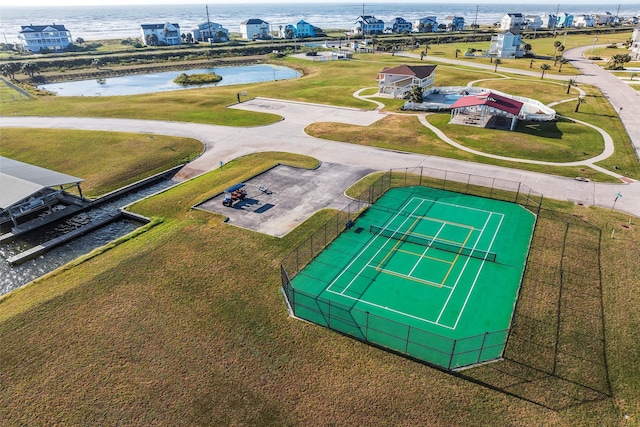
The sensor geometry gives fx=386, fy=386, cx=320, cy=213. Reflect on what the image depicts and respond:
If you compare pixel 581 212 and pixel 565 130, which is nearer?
pixel 581 212

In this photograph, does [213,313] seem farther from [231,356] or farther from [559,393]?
[559,393]

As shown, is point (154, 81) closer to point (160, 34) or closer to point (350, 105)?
point (350, 105)

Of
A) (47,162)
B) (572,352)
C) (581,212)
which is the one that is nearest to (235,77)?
(47,162)

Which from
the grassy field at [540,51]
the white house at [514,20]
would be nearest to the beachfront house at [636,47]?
the grassy field at [540,51]

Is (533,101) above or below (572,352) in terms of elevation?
above

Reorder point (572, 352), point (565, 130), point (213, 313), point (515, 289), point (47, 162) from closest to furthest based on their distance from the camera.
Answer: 1. point (572, 352)
2. point (213, 313)
3. point (515, 289)
4. point (47, 162)
5. point (565, 130)

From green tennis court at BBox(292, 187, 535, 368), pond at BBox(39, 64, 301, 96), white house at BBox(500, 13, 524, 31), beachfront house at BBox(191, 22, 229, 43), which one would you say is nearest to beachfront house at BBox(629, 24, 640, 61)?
white house at BBox(500, 13, 524, 31)
